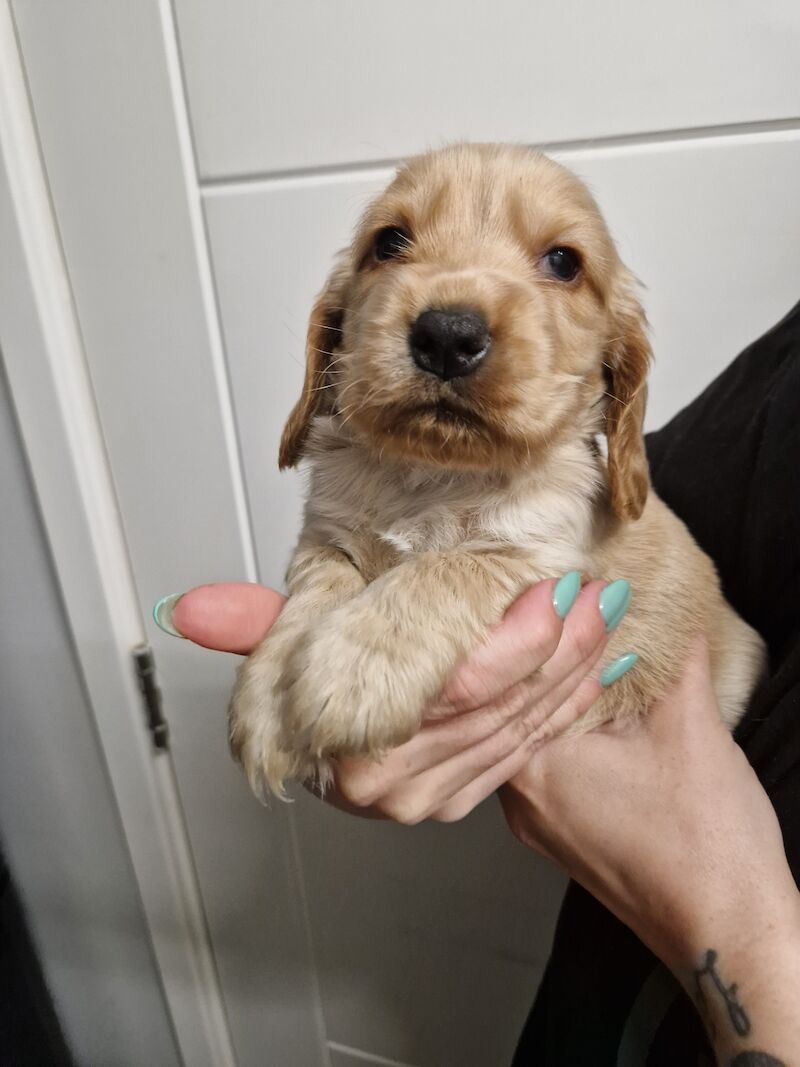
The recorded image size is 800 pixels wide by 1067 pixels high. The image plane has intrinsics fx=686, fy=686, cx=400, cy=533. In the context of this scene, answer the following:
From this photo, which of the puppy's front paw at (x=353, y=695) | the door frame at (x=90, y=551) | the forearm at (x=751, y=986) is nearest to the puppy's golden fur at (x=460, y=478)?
the puppy's front paw at (x=353, y=695)

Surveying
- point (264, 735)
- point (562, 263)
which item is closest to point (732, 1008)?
point (264, 735)

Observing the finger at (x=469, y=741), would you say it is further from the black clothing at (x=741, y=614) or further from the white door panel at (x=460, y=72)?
the white door panel at (x=460, y=72)

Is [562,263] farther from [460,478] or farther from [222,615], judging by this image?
[222,615]

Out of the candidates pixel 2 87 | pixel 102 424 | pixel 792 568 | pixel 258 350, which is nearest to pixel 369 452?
pixel 258 350

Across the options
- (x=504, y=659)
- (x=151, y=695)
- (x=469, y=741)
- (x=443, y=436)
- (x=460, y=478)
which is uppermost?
(x=443, y=436)

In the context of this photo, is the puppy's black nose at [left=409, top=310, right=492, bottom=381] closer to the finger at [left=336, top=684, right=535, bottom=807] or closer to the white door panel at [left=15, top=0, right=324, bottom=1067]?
the finger at [left=336, top=684, right=535, bottom=807]

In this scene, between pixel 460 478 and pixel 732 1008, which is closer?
pixel 732 1008

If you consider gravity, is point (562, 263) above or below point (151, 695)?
above

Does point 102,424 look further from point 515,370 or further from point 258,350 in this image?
point 515,370
